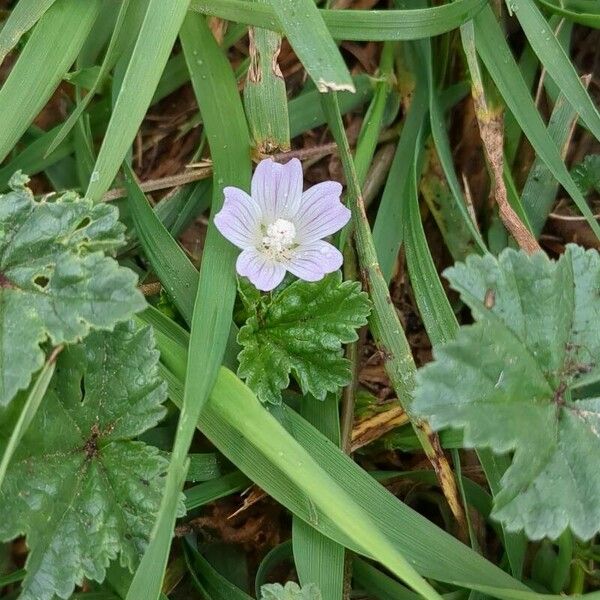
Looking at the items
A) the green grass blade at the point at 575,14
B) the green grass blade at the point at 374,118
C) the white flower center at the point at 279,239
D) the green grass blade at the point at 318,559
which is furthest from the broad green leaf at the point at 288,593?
the green grass blade at the point at 575,14

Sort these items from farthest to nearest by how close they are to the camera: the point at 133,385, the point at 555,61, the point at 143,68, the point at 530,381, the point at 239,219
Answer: the point at 555,61, the point at 239,219, the point at 143,68, the point at 133,385, the point at 530,381

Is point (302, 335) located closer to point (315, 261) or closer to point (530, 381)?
point (315, 261)

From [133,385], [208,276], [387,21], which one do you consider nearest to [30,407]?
[133,385]

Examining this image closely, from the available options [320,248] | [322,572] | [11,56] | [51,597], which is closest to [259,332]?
[320,248]

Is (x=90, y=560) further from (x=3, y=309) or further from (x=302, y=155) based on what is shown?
(x=302, y=155)

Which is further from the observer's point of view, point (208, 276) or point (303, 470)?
point (208, 276)

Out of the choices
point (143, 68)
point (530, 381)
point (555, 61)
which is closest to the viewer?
point (530, 381)

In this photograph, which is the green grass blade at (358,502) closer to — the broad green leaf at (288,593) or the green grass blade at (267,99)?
the broad green leaf at (288,593)

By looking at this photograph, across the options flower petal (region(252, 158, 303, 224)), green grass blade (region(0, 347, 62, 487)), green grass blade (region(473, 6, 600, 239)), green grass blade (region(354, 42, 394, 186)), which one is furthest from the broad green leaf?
green grass blade (region(473, 6, 600, 239))
